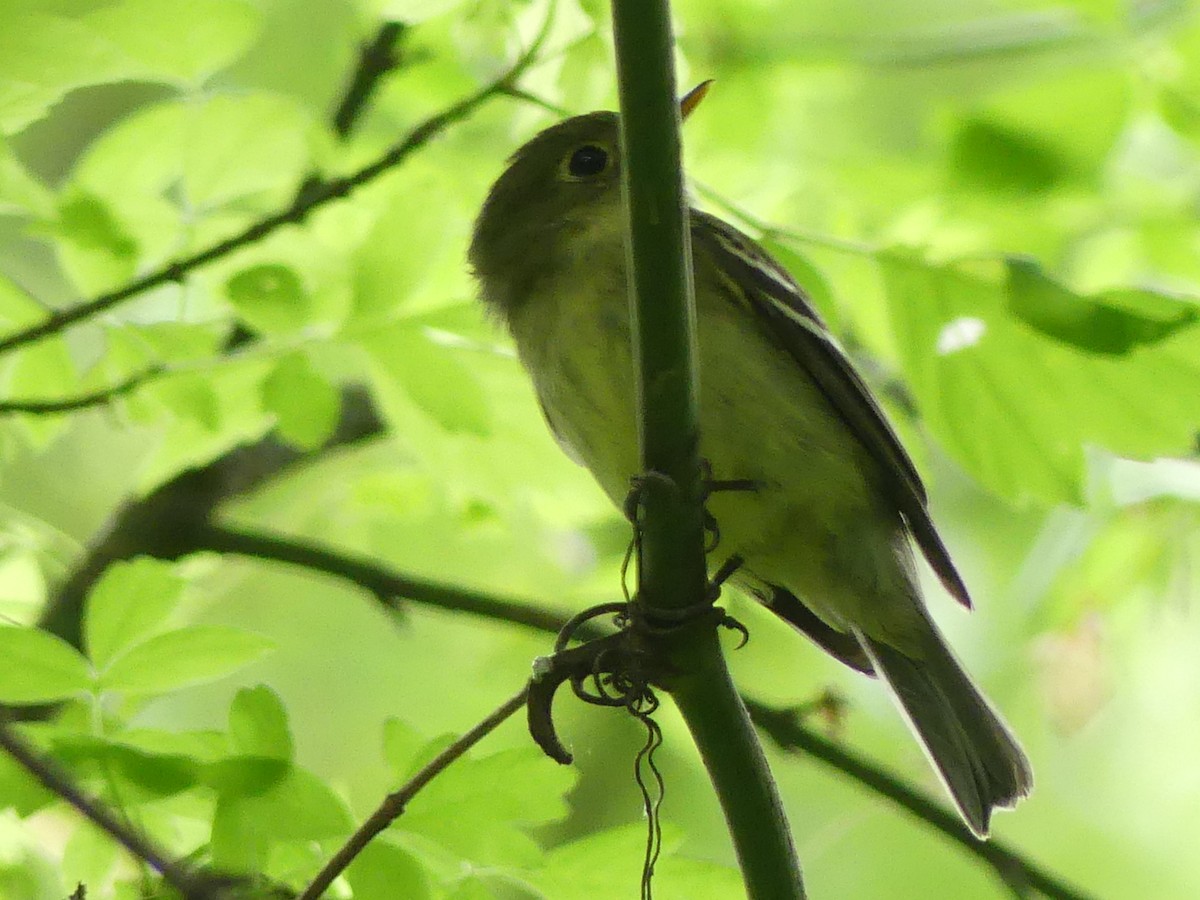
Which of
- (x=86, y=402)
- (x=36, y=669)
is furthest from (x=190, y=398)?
(x=36, y=669)

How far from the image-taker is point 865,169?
361 centimetres

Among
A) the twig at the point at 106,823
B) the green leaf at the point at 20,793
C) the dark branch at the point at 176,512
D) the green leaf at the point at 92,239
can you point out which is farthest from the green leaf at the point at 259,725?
the dark branch at the point at 176,512

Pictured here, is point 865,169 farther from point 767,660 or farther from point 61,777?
point 61,777

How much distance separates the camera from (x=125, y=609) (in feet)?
6.46

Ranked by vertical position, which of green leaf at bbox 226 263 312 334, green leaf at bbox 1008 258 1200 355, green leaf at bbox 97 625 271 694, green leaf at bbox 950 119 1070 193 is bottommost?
green leaf at bbox 97 625 271 694

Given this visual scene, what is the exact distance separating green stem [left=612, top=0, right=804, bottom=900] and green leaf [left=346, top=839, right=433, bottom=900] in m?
0.46

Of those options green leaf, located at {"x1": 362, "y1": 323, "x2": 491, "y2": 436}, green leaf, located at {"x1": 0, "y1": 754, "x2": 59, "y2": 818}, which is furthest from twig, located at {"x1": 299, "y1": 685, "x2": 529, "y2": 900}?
green leaf, located at {"x1": 362, "y1": 323, "x2": 491, "y2": 436}

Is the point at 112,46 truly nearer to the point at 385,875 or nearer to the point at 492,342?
the point at 492,342

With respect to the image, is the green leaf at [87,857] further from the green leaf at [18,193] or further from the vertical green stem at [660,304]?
the green leaf at [18,193]

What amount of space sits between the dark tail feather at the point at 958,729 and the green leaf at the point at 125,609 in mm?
1992

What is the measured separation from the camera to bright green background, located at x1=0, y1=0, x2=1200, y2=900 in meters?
2.00

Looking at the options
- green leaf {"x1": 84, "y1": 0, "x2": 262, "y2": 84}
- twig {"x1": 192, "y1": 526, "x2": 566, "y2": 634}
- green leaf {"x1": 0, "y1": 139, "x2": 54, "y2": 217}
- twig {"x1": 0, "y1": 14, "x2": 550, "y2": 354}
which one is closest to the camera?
green leaf {"x1": 84, "y1": 0, "x2": 262, "y2": 84}

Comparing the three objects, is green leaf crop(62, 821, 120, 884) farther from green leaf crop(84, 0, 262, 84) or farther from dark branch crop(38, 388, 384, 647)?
dark branch crop(38, 388, 384, 647)

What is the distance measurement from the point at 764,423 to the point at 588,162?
0.99m
